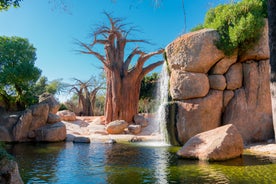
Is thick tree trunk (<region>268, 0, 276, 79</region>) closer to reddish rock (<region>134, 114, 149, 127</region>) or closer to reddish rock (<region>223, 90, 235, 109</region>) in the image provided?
reddish rock (<region>223, 90, 235, 109</region>)

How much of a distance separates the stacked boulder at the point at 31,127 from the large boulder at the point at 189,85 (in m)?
7.63

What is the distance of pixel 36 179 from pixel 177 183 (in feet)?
11.0

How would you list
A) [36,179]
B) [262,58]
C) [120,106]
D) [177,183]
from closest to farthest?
[177,183] → [36,179] → [262,58] → [120,106]

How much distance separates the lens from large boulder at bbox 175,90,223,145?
13.3 meters

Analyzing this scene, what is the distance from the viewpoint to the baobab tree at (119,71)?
2608cm

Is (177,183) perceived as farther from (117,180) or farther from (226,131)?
(226,131)

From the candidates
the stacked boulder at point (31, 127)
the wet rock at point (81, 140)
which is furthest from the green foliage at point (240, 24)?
the stacked boulder at point (31, 127)

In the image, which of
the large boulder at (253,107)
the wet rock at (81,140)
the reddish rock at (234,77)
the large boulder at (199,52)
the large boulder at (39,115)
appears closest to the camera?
the large boulder at (253,107)

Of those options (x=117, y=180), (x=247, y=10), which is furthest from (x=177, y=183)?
(x=247, y=10)

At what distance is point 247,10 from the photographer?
1391 cm

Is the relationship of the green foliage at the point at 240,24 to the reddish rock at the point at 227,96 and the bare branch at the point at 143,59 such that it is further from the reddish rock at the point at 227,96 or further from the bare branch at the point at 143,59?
the bare branch at the point at 143,59

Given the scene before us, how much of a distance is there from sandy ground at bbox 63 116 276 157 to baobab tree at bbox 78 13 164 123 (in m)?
2.12

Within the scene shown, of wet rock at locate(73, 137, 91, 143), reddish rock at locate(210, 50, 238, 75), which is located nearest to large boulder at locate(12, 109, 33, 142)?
wet rock at locate(73, 137, 91, 143)

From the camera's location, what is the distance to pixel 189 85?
13555mm
